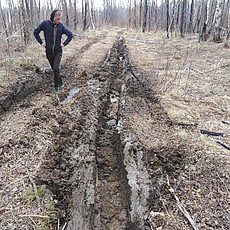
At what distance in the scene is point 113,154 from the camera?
14.9 ft

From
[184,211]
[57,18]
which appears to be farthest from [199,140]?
[57,18]

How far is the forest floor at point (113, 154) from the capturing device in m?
3.12

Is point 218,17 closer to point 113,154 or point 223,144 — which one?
point 223,144

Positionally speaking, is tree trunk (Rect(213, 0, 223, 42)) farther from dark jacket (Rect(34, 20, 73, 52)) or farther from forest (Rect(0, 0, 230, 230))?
dark jacket (Rect(34, 20, 73, 52))

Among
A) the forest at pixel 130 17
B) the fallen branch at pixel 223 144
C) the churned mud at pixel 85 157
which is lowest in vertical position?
the churned mud at pixel 85 157

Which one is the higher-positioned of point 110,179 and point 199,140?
point 199,140

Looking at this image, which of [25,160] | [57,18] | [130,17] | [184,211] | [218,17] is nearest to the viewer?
[184,211]

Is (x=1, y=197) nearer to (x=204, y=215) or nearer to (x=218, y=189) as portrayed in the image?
(x=204, y=215)

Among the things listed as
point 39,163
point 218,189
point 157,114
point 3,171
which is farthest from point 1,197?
point 157,114

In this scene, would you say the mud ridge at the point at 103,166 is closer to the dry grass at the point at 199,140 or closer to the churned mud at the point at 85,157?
the churned mud at the point at 85,157

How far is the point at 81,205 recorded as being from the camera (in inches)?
129

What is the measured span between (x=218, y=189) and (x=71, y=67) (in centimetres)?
722

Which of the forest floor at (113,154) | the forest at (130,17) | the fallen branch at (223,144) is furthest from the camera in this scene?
A: the forest at (130,17)

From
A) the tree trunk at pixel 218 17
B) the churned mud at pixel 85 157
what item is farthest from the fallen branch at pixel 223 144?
the tree trunk at pixel 218 17
